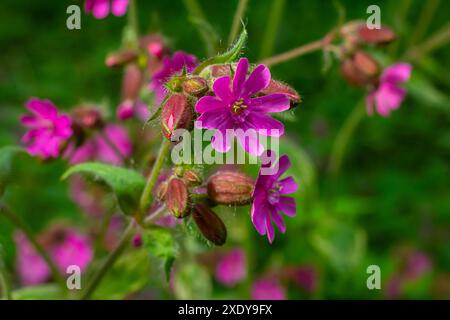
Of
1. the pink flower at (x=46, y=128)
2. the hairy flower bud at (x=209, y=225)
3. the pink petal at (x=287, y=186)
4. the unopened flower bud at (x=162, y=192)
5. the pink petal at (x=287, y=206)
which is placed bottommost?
the hairy flower bud at (x=209, y=225)

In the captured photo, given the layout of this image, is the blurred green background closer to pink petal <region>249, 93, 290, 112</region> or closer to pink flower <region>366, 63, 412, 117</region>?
pink flower <region>366, 63, 412, 117</region>

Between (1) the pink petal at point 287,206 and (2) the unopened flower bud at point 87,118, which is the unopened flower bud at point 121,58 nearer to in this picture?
(2) the unopened flower bud at point 87,118

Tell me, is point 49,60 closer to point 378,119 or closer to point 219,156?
point 378,119

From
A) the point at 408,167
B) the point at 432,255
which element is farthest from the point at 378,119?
the point at 432,255

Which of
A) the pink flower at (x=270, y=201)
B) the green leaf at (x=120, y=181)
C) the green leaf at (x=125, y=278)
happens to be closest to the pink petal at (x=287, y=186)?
the pink flower at (x=270, y=201)

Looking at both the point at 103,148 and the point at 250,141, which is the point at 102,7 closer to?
the point at 103,148

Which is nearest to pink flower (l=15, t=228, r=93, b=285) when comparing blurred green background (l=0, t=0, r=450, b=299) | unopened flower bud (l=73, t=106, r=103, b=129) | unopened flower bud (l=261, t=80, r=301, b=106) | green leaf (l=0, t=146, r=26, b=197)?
blurred green background (l=0, t=0, r=450, b=299)

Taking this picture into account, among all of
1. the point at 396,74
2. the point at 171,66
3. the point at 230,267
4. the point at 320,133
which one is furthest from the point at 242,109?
the point at 320,133
